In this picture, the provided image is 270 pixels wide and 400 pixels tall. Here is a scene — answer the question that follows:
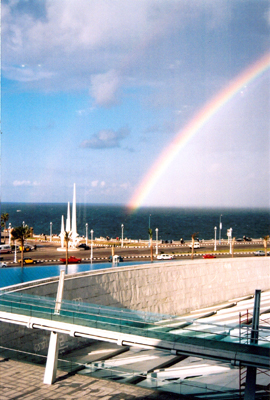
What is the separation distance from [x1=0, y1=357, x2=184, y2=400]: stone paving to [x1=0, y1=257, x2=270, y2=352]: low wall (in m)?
3.13

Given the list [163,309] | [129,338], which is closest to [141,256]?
[163,309]

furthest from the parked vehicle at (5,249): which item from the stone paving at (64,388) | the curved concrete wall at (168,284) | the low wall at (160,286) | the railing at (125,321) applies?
the railing at (125,321)

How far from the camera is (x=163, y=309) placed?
33.6 meters

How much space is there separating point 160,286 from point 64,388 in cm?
1840

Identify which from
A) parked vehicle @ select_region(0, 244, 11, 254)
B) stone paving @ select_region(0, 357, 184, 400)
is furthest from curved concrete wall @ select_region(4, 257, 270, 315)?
parked vehicle @ select_region(0, 244, 11, 254)

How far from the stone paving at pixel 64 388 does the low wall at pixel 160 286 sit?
3128mm

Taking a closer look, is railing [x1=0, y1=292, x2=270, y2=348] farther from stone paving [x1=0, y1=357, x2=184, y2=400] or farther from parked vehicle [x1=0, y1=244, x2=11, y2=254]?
parked vehicle [x1=0, y1=244, x2=11, y2=254]

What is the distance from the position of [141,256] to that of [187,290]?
2324 cm

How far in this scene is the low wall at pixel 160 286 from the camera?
2420cm

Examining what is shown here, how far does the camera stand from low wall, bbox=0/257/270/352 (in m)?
24.2

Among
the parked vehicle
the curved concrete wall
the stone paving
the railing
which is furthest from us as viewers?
the parked vehicle

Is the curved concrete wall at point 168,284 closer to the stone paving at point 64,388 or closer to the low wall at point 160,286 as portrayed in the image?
the low wall at point 160,286

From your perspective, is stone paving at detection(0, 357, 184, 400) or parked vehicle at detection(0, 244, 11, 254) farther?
parked vehicle at detection(0, 244, 11, 254)

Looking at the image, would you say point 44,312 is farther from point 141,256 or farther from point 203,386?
point 141,256
